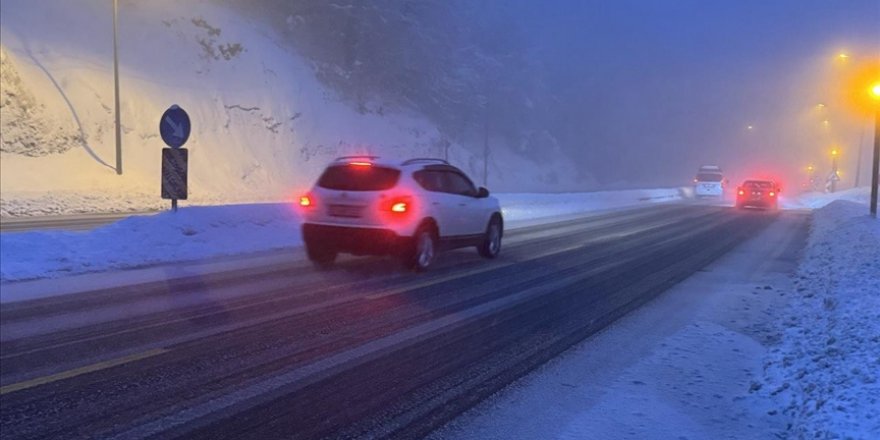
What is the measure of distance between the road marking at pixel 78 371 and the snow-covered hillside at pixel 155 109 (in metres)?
20.5

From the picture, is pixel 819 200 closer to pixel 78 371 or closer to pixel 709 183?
pixel 709 183

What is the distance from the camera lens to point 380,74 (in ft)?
184

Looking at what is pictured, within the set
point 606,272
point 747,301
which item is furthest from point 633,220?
point 747,301

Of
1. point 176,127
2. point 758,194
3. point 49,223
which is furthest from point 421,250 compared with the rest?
point 758,194

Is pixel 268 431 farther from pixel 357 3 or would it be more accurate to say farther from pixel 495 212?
pixel 357 3

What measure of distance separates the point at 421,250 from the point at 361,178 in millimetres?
1553

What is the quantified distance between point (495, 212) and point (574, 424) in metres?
9.36

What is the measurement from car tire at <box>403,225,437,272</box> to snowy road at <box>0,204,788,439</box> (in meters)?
0.30

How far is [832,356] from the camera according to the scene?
557cm

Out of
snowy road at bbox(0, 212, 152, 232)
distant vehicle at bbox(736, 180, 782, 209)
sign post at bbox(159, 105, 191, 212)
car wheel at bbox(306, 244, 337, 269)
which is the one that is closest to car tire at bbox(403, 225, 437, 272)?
car wheel at bbox(306, 244, 337, 269)

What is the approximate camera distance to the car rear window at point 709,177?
175 feet

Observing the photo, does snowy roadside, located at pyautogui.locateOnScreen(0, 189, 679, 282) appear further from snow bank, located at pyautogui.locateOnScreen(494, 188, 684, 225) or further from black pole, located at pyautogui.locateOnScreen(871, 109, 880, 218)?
black pole, located at pyautogui.locateOnScreen(871, 109, 880, 218)

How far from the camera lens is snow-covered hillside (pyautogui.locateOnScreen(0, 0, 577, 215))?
2941 centimetres

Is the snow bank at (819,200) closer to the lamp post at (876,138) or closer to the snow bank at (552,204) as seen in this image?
the snow bank at (552,204)
